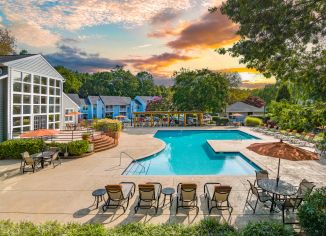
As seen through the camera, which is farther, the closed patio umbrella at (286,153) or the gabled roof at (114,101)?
the gabled roof at (114,101)

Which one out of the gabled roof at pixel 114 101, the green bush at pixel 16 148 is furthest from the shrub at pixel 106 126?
the gabled roof at pixel 114 101

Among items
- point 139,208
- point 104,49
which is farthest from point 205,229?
point 104,49

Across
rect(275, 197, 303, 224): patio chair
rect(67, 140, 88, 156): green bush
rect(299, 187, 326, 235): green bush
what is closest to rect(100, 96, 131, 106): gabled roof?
rect(67, 140, 88, 156): green bush

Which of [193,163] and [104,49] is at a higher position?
[104,49]

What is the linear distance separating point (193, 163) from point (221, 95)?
87.5 ft

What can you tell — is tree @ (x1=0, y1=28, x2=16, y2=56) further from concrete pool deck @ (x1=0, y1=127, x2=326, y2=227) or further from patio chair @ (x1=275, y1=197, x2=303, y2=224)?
patio chair @ (x1=275, y1=197, x2=303, y2=224)

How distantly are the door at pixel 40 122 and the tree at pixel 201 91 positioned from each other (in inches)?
1036

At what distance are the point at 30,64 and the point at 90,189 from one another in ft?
43.6

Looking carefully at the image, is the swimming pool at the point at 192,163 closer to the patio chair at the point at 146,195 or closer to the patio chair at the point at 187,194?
the patio chair at the point at 146,195

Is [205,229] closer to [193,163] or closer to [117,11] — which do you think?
[193,163]

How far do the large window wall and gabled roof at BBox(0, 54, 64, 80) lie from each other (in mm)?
392

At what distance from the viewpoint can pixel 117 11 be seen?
45.7 ft

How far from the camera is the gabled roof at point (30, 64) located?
16.1 meters

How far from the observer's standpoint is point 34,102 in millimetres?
18453
